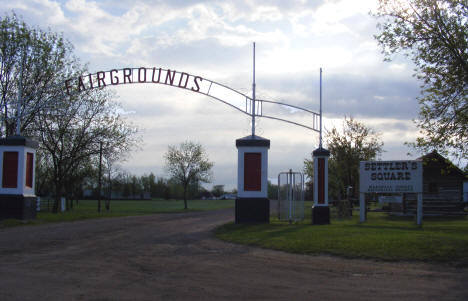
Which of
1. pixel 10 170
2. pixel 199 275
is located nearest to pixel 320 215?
pixel 199 275

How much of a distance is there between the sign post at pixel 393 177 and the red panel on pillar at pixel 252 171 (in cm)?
453

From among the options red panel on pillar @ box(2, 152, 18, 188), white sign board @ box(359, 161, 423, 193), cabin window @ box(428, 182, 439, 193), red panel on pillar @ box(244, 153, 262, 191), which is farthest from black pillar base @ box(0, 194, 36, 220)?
cabin window @ box(428, 182, 439, 193)

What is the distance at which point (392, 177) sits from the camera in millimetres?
20719

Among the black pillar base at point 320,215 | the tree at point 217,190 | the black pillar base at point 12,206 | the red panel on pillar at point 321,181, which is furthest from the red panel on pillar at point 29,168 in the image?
the tree at point 217,190

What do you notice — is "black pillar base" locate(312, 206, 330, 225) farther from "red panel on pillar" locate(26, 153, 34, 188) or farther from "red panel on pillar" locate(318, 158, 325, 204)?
"red panel on pillar" locate(26, 153, 34, 188)

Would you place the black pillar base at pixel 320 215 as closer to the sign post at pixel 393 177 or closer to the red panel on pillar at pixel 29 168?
the sign post at pixel 393 177

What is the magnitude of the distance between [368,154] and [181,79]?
23.5 metres

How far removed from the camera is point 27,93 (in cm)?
3069

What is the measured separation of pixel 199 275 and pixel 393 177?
13.7 meters

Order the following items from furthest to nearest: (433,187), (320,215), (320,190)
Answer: (433,187)
(320,190)
(320,215)

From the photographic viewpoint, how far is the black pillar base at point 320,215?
68.6 feet

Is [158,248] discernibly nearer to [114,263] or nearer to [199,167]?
[114,263]

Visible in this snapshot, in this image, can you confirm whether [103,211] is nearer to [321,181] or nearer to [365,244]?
[321,181]

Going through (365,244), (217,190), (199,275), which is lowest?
(199,275)
